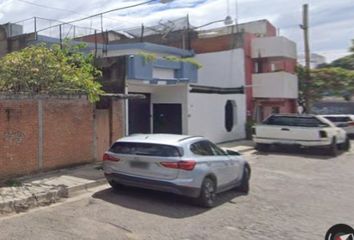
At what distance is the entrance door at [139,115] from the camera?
1930 cm

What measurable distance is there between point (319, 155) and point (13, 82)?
13.3 metres

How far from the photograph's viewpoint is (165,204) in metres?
8.95

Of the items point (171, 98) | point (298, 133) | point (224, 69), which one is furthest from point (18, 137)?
point (224, 69)

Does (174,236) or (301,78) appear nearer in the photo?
(174,236)

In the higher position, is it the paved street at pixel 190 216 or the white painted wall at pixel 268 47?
the white painted wall at pixel 268 47

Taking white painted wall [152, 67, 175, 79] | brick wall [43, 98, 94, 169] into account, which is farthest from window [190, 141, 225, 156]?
white painted wall [152, 67, 175, 79]

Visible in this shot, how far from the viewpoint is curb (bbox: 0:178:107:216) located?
27.0ft

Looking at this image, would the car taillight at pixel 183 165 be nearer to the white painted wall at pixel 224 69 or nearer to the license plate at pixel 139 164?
the license plate at pixel 139 164

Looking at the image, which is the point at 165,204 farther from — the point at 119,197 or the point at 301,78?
the point at 301,78

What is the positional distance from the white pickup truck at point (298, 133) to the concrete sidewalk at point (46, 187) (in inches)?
384

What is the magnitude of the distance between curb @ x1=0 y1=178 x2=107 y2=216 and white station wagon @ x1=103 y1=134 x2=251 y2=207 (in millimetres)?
943

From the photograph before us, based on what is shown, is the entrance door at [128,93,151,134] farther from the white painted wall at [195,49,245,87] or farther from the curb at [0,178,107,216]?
the curb at [0,178,107,216]

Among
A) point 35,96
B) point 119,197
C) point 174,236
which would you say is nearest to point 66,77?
point 35,96

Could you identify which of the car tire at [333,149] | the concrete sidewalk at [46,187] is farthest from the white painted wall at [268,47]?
the concrete sidewalk at [46,187]
